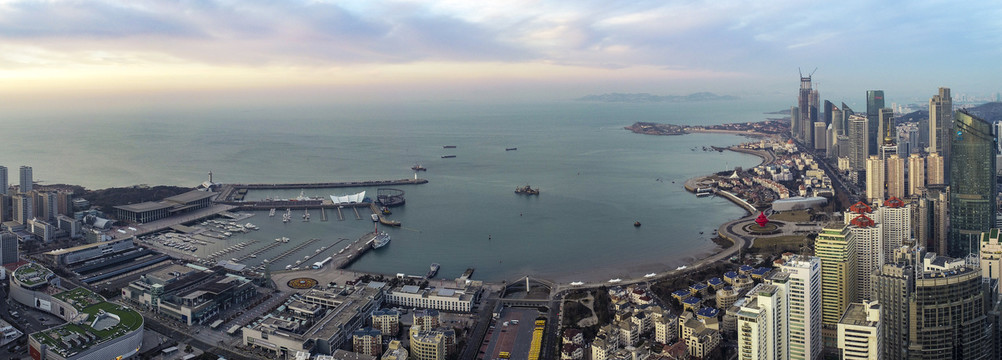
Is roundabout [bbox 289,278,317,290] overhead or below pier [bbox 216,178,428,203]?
below

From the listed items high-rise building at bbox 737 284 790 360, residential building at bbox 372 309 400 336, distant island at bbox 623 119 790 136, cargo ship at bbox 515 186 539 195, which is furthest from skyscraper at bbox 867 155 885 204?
distant island at bbox 623 119 790 136

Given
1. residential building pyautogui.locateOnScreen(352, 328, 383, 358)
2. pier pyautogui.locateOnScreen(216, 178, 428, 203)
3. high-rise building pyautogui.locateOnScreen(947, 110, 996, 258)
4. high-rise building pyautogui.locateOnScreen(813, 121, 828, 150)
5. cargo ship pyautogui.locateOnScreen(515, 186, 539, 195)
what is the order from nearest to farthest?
residential building pyautogui.locateOnScreen(352, 328, 383, 358), high-rise building pyautogui.locateOnScreen(947, 110, 996, 258), cargo ship pyautogui.locateOnScreen(515, 186, 539, 195), pier pyautogui.locateOnScreen(216, 178, 428, 203), high-rise building pyautogui.locateOnScreen(813, 121, 828, 150)

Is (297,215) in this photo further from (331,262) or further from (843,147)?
(843,147)

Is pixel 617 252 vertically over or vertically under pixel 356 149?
under

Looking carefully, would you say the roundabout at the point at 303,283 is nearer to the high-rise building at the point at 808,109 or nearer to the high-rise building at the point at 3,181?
the high-rise building at the point at 3,181

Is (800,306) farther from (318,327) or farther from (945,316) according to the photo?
(318,327)

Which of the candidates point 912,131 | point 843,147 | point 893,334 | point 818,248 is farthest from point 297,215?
point 912,131

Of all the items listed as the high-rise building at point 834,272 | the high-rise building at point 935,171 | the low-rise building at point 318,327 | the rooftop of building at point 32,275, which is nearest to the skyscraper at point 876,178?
the high-rise building at point 935,171

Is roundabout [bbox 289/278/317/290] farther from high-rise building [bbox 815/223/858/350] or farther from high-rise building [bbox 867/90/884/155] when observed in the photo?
high-rise building [bbox 867/90/884/155]
